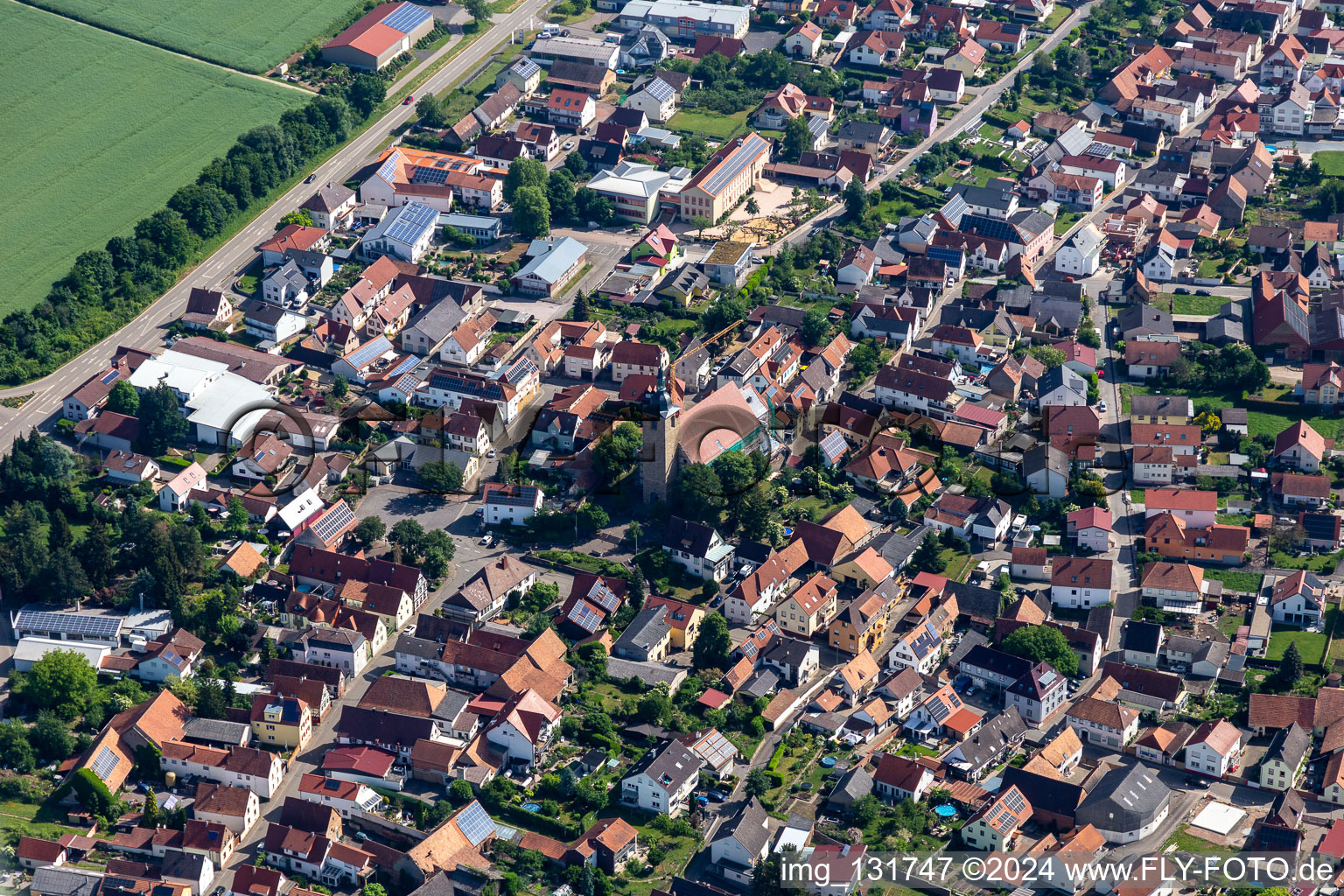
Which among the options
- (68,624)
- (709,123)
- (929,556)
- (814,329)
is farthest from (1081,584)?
(709,123)

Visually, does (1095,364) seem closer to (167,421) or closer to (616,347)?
(616,347)

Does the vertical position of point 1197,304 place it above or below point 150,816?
above

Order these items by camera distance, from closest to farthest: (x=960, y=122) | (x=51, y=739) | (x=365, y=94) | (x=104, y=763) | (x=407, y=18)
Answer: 1. (x=104, y=763)
2. (x=51, y=739)
3. (x=365, y=94)
4. (x=960, y=122)
5. (x=407, y=18)

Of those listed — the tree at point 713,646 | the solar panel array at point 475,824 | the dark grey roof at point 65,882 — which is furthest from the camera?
the tree at point 713,646

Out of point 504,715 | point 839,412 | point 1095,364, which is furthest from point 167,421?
point 1095,364

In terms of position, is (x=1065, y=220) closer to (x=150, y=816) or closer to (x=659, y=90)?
(x=659, y=90)

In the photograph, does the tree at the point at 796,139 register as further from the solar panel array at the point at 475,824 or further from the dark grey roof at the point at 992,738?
the solar panel array at the point at 475,824

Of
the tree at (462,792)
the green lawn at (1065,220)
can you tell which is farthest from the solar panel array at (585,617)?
the green lawn at (1065,220)
